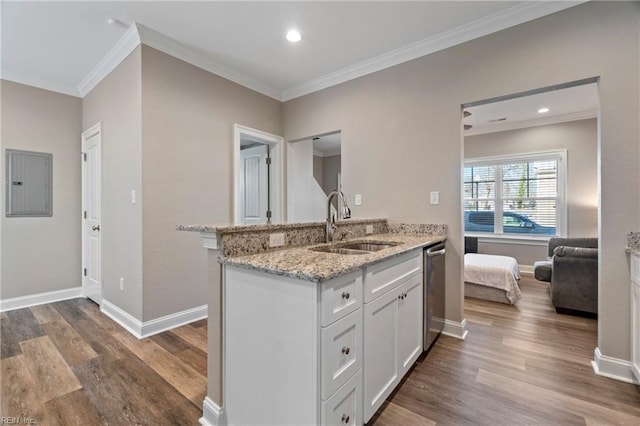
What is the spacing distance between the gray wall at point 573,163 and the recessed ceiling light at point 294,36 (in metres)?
4.58

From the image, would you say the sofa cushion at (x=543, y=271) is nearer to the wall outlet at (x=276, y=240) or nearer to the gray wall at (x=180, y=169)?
the wall outlet at (x=276, y=240)

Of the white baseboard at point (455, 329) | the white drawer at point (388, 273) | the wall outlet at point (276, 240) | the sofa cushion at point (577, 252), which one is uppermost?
the wall outlet at point (276, 240)

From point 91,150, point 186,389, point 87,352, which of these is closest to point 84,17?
point 91,150

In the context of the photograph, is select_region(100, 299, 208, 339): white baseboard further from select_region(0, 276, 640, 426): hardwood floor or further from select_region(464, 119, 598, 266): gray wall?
select_region(464, 119, 598, 266): gray wall

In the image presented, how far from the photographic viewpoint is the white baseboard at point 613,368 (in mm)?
1946

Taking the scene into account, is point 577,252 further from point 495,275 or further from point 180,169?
point 180,169

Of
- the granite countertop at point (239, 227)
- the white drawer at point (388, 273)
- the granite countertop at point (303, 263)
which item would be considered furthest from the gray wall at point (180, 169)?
the white drawer at point (388, 273)

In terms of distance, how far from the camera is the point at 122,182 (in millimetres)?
2889

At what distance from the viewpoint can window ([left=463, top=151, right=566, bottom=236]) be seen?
507 centimetres

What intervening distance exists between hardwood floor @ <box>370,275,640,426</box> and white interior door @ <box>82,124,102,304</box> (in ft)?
11.8

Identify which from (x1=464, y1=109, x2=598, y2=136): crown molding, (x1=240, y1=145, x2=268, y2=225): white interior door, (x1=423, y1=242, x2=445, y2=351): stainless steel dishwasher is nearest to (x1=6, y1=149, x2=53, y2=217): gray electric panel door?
(x1=240, y1=145, x2=268, y2=225): white interior door

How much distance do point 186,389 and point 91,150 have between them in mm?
3313

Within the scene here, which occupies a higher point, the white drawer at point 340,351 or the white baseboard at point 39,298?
the white drawer at point 340,351

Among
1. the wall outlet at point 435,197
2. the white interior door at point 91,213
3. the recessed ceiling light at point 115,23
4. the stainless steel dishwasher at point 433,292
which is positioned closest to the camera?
the stainless steel dishwasher at point 433,292
